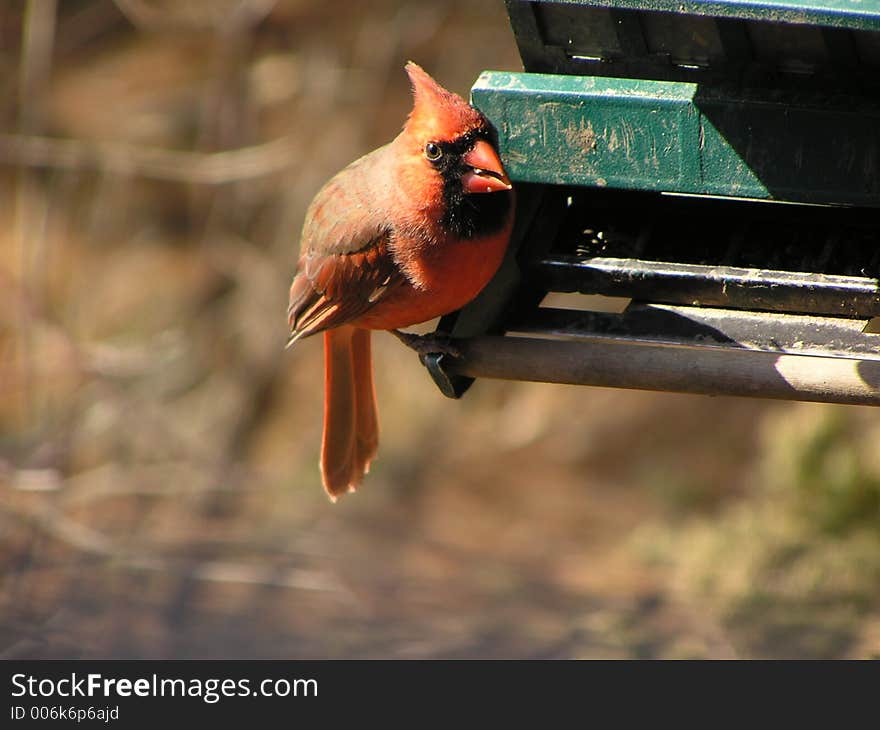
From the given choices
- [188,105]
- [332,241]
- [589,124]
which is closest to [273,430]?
[188,105]

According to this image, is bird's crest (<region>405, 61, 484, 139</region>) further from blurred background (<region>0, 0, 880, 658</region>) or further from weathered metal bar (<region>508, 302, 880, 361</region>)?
blurred background (<region>0, 0, 880, 658</region>)

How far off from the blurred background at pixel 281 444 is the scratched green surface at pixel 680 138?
2059 millimetres

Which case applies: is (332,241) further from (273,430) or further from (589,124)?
(273,430)

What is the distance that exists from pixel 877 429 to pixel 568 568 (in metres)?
1.59

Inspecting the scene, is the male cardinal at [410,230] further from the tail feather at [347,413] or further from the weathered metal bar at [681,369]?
the weathered metal bar at [681,369]

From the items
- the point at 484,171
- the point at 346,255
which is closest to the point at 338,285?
the point at 346,255

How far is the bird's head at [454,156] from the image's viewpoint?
2453 millimetres

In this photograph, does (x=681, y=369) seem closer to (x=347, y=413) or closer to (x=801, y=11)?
(x=801, y=11)

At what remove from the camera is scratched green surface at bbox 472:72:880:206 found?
7.43ft

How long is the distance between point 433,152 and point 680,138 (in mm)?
504

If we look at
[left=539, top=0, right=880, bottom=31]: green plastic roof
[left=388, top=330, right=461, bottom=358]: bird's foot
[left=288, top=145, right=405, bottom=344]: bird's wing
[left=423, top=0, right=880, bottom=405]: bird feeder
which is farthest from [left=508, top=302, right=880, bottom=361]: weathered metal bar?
[left=539, top=0, right=880, bottom=31]: green plastic roof
